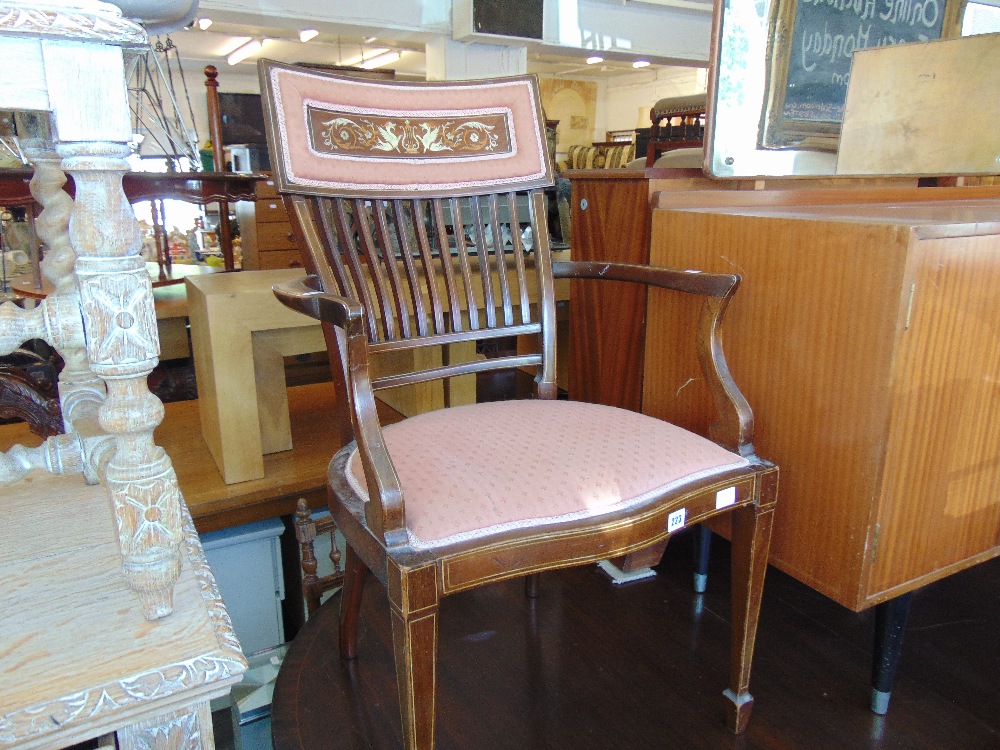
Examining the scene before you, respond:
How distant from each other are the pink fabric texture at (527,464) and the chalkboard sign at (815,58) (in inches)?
34.9

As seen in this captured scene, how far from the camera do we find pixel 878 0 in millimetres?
1762

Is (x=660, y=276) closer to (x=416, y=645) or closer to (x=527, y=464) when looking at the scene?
(x=527, y=464)

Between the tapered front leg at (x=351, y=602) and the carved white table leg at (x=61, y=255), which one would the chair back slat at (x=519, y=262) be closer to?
the tapered front leg at (x=351, y=602)

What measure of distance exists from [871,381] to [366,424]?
0.63 m

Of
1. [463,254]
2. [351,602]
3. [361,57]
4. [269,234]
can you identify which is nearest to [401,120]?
[463,254]

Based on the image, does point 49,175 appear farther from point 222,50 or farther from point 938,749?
point 222,50

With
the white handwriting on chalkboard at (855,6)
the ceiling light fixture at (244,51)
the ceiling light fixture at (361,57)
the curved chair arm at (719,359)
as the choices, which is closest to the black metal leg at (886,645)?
the curved chair arm at (719,359)

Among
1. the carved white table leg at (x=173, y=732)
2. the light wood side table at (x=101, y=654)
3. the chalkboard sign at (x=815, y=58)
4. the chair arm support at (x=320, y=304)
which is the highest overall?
the chalkboard sign at (x=815, y=58)

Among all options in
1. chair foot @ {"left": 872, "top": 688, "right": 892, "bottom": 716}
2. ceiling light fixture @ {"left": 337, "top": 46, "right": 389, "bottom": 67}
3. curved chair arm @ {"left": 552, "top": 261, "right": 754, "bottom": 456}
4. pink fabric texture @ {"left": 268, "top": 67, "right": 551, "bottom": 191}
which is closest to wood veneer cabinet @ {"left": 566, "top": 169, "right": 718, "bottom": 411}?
pink fabric texture @ {"left": 268, "top": 67, "right": 551, "bottom": 191}

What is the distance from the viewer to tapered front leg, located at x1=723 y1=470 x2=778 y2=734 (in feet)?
3.14

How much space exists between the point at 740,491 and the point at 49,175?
41.6 inches

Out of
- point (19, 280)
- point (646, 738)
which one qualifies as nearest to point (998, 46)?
point (646, 738)

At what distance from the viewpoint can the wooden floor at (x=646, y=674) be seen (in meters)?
1.02

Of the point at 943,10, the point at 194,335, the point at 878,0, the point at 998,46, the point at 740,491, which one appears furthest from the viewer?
the point at 943,10
